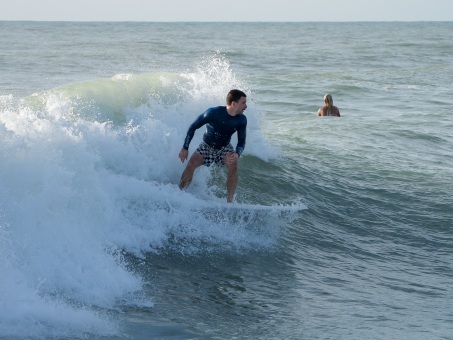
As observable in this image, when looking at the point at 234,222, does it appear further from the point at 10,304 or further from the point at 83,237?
the point at 10,304

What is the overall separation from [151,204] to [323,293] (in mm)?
2178

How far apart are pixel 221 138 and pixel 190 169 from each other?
22.2 inches

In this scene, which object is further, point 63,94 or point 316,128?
point 316,128

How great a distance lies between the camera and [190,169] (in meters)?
9.88

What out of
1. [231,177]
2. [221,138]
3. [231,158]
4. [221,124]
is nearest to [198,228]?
[231,177]

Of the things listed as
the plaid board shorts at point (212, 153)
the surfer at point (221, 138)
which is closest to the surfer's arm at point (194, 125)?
the surfer at point (221, 138)

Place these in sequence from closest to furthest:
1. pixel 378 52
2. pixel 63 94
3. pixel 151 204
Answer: pixel 151 204 < pixel 63 94 < pixel 378 52

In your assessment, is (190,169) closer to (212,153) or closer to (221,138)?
(212,153)

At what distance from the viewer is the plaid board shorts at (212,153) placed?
9.78 metres

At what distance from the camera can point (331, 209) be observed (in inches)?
468

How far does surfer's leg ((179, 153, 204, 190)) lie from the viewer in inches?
387

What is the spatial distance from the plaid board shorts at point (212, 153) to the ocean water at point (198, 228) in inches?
18.7

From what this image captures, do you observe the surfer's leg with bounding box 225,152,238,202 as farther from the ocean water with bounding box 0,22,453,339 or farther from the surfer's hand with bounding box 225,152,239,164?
the ocean water with bounding box 0,22,453,339

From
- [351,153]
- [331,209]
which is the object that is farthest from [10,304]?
→ [351,153]
